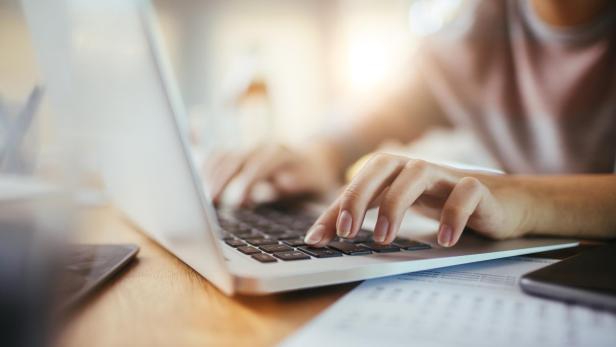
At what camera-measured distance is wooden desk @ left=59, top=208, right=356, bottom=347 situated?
26 centimetres

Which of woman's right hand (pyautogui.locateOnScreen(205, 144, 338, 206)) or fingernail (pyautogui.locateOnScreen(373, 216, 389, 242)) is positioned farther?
woman's right hand (pyautogui.locateOnScreen(205, 144, 338, 206))

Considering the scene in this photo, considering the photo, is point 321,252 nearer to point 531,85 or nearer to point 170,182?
point 170,182

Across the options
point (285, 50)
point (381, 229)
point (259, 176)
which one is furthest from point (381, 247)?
point (285, 50)

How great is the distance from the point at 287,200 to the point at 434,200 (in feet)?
1.20

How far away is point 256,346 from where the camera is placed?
0.25 metres

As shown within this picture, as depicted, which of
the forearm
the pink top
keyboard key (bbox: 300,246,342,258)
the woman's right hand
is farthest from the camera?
the pink top

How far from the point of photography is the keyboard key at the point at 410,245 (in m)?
0.42

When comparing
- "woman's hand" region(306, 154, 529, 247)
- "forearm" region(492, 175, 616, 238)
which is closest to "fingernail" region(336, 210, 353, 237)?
"woman's hand" region(306, 154, 529, 247)

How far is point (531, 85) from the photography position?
1.00 meters

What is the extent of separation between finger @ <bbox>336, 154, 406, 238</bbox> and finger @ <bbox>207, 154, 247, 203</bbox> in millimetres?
375

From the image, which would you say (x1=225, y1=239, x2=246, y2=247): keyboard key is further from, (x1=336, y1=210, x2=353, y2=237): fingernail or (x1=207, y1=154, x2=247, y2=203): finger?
(x1=207, y1=154, x2=247, y2=203): finger

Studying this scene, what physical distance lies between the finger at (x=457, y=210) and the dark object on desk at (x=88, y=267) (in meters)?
0.27

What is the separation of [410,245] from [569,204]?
231 millimetres

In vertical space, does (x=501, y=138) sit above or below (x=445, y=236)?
below
